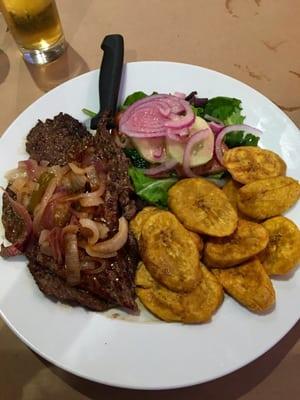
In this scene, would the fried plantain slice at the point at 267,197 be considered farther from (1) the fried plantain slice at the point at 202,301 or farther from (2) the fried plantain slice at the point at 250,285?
(1) the fried plantain slice at the point at 202,301

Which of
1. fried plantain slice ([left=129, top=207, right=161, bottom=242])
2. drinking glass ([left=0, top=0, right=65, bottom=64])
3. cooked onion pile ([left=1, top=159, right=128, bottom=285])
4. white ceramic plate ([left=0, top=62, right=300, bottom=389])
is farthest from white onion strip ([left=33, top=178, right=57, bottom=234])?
drinking glass ([left=0, top=0, right=65, bottom=64])

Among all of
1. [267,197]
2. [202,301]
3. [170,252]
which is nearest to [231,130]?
[267,197]

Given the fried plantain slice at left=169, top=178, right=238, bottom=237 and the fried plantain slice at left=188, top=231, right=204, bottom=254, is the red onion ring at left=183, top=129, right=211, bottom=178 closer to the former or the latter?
the fried plantain slice at left=169, top=178, right=238, bottom=237

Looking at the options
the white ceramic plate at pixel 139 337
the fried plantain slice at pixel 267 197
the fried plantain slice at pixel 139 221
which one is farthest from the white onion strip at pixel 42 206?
the fried plantain slice at pixel 267 197

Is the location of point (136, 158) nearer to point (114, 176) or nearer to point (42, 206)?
point (114, 176)

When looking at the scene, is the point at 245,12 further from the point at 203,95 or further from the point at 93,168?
the point at 93,168

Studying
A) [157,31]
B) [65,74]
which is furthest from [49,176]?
[157,31]
